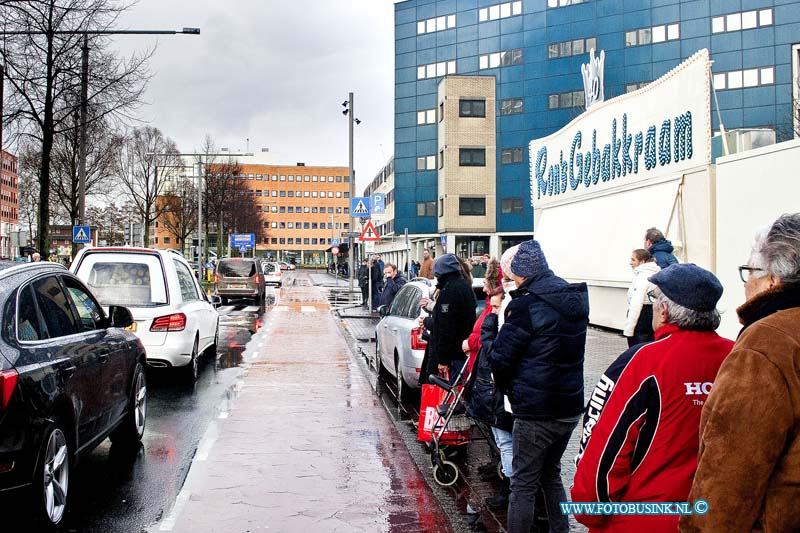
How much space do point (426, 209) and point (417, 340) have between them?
51.7m

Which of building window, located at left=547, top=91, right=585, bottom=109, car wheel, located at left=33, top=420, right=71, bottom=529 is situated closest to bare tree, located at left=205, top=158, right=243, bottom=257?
building window, located at left=547, top=91, right=585, bottom=109

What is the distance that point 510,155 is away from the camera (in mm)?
56344

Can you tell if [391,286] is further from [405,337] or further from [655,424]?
[655,424]

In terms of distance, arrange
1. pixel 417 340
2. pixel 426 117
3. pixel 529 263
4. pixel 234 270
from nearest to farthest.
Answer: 1. pixel 529 263
2. pixel 417 340
3. pixel 234 270
4. pixel 426 117

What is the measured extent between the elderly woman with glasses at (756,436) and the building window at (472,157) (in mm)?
55178

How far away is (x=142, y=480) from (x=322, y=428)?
2.54 metres

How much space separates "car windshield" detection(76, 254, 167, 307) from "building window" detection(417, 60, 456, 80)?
51.0 metres

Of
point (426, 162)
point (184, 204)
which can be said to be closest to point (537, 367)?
point (426, 162)

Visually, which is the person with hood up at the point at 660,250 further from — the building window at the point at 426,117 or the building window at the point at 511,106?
the building window at the point at 426,117

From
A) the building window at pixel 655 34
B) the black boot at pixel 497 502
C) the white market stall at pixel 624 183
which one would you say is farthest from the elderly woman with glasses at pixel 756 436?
the building window at pixel 655 34

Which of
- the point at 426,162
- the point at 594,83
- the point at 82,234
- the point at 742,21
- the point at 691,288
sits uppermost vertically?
the point at 742,21

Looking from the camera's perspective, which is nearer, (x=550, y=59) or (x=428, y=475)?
(x=428, y=475)

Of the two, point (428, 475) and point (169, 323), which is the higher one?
point (169, 323)

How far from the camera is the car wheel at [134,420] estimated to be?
7.24 m
